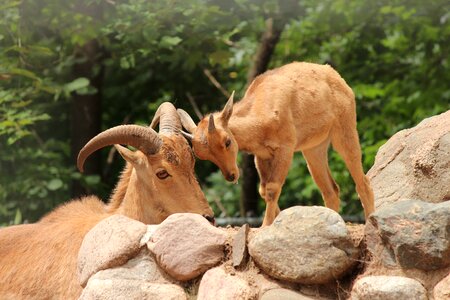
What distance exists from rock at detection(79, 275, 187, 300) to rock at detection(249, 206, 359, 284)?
0.76 metres

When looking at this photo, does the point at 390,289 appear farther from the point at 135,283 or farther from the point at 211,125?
the point at 211,125

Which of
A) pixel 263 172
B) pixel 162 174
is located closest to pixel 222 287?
pixel 162 174

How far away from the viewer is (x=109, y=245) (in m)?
7.44

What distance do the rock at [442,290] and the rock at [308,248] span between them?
0.71 meters

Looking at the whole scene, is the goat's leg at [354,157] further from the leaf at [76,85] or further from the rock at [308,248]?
the leaf at [76,85]

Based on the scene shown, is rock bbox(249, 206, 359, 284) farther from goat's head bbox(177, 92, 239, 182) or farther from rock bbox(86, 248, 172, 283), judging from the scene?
goat's head bbox(177, 92, 239, 182)

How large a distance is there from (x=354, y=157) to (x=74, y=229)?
2.82 m

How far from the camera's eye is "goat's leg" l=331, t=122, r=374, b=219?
8.71 m

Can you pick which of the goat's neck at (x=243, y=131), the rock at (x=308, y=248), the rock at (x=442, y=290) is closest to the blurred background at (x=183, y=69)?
the goat's neck at (x=243, y=131)

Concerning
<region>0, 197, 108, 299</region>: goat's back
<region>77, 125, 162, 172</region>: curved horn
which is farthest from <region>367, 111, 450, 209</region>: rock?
<region>0, 197, 108, 299</region>: goat's back

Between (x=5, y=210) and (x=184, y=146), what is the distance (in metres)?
5.85

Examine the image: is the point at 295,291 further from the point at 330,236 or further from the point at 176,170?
the point at 176,170

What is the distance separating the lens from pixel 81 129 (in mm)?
15000

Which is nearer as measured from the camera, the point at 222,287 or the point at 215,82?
the point at 222,287
